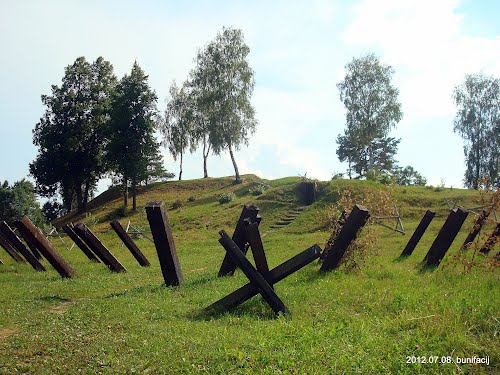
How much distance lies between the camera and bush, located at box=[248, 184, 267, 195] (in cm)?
5395

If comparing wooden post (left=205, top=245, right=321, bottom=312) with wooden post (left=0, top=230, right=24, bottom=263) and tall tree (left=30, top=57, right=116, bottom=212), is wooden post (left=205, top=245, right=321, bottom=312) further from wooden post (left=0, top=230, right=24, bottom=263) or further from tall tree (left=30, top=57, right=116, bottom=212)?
tall tree (left=30, top=57, right=116, bottom=212)

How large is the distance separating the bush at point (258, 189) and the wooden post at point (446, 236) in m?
41.0

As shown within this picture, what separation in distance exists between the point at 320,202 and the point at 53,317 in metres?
33.6

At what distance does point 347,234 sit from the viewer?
36.2ft

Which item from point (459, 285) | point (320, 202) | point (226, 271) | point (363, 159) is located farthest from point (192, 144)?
point (459, 285)

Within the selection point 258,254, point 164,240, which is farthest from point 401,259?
point 258,254

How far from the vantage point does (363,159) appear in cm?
6394

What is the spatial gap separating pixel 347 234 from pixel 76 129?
53829mm

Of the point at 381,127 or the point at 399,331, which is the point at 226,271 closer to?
the point at 399,331

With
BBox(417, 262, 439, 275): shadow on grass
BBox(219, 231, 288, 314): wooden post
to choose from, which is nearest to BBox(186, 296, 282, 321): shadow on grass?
BBox(219, 231, 288, 314): wooden post

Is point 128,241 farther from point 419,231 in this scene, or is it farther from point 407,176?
point 407,176

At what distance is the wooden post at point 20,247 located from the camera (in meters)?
18.7

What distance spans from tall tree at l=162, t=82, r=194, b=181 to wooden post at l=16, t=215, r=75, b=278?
2216 inches

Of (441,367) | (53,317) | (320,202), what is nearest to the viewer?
(441,367)
